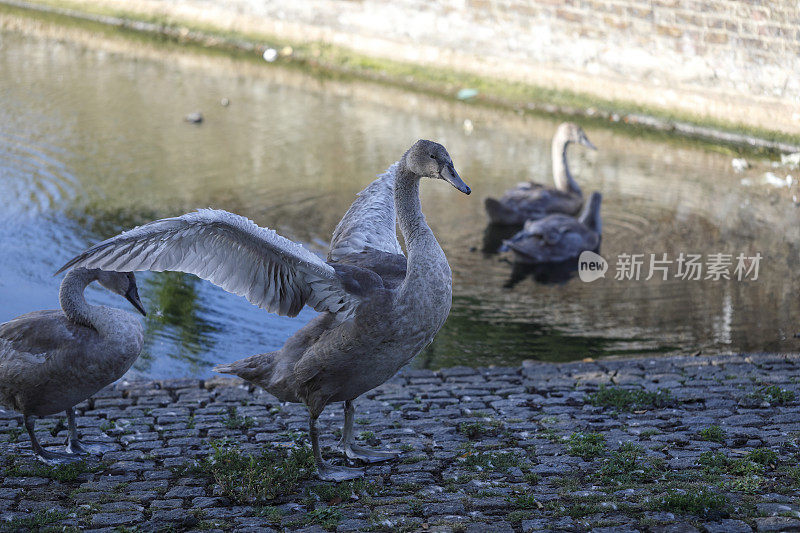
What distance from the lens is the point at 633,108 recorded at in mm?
17547

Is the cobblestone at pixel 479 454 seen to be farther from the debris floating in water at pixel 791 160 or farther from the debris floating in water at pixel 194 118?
the debris floating in water at pixel 194 118

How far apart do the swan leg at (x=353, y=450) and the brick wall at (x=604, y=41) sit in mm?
12493

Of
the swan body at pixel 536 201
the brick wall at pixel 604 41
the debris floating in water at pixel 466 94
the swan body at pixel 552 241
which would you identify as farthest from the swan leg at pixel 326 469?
the debris floating in water at pixel 466 94

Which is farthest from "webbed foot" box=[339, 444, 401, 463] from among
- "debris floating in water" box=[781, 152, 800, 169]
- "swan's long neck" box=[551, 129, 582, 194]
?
"debris floating in water" box=[781, 152, 800, 169]

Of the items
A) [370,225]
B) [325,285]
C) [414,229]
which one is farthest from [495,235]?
[325,285]

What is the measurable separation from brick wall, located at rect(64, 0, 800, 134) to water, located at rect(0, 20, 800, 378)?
1306mm

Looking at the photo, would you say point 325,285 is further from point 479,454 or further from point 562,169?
point 562,169

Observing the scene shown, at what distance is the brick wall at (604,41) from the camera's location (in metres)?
16.7

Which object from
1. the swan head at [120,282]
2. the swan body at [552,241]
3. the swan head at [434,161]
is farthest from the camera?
the swan body at [552,241]

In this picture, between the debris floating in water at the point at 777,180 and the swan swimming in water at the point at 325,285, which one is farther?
the debris floating in water at the point at 777,180

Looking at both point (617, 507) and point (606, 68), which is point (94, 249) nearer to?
point (617, 507)

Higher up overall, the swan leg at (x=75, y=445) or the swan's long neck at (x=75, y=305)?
the swan's long neck at (x=75, y=305)

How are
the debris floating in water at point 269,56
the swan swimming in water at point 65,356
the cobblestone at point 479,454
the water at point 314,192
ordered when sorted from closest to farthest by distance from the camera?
the cobblestone at point 479,454, the swan swimming in water at point 65,356, the water at point 314,192, the debris floating in water at point 269,56

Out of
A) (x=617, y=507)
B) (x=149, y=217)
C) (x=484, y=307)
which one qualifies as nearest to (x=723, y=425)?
(x=617, y=507)
